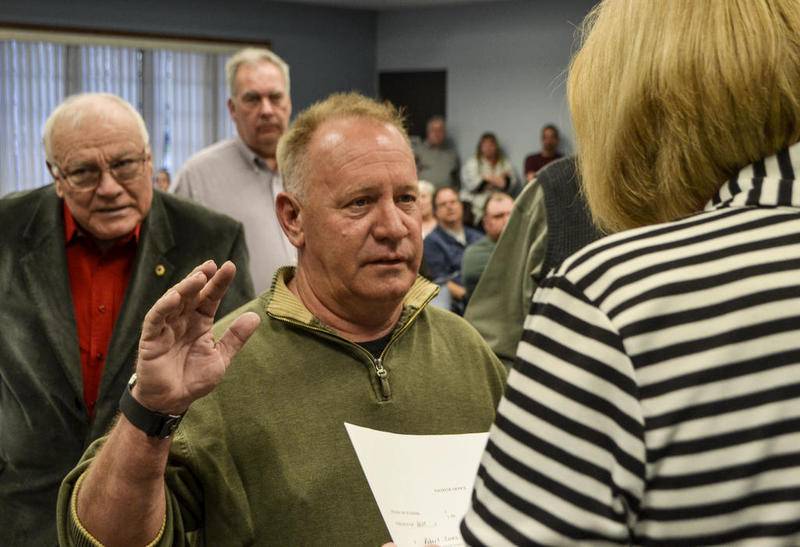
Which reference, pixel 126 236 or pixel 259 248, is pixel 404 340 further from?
pixel 259 248

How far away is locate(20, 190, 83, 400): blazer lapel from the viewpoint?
225 cm

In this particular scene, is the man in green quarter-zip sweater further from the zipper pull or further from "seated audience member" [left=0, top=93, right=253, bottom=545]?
"seated audience member" [left=0, top=93, right=253, bottom=545]

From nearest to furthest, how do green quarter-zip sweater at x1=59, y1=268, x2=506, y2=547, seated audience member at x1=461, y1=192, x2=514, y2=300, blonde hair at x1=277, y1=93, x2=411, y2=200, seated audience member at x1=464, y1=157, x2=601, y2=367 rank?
green quarter-zip sweater at x1=59, y1=268, x2=506, y2=547, blonde hair at x1=277, y1=93, x2=411, y2=200, seated audience member at x1=464, y1=157, x2=601, y2=367, seated audience member at x1=461, y1=192, x2=514, y2=300

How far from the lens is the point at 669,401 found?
81 centimetres

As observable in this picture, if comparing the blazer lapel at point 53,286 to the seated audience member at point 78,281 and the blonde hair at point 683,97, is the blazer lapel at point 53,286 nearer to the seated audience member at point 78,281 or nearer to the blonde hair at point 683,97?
the seated audience member at point 78,281

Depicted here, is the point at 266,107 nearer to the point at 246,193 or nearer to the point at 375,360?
the point at 246,193

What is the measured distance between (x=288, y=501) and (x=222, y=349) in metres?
0.32

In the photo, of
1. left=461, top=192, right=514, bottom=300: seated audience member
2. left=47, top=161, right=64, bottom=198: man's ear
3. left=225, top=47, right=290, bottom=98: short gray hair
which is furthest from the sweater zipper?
left=461, top=192, right=514, bottom=300: seated audience member

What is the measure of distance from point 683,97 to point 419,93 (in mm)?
12651

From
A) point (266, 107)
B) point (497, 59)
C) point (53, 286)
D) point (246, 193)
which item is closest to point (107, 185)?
point (53, 286)

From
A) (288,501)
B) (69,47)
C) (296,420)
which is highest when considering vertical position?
(69,47)

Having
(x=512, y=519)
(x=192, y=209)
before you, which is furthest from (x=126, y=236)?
(x=512, y=519)

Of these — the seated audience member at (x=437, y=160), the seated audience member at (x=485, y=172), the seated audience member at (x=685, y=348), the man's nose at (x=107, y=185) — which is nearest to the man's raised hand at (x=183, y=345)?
the seated audience member at (x=685, y=348)

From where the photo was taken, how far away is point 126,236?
243cm
